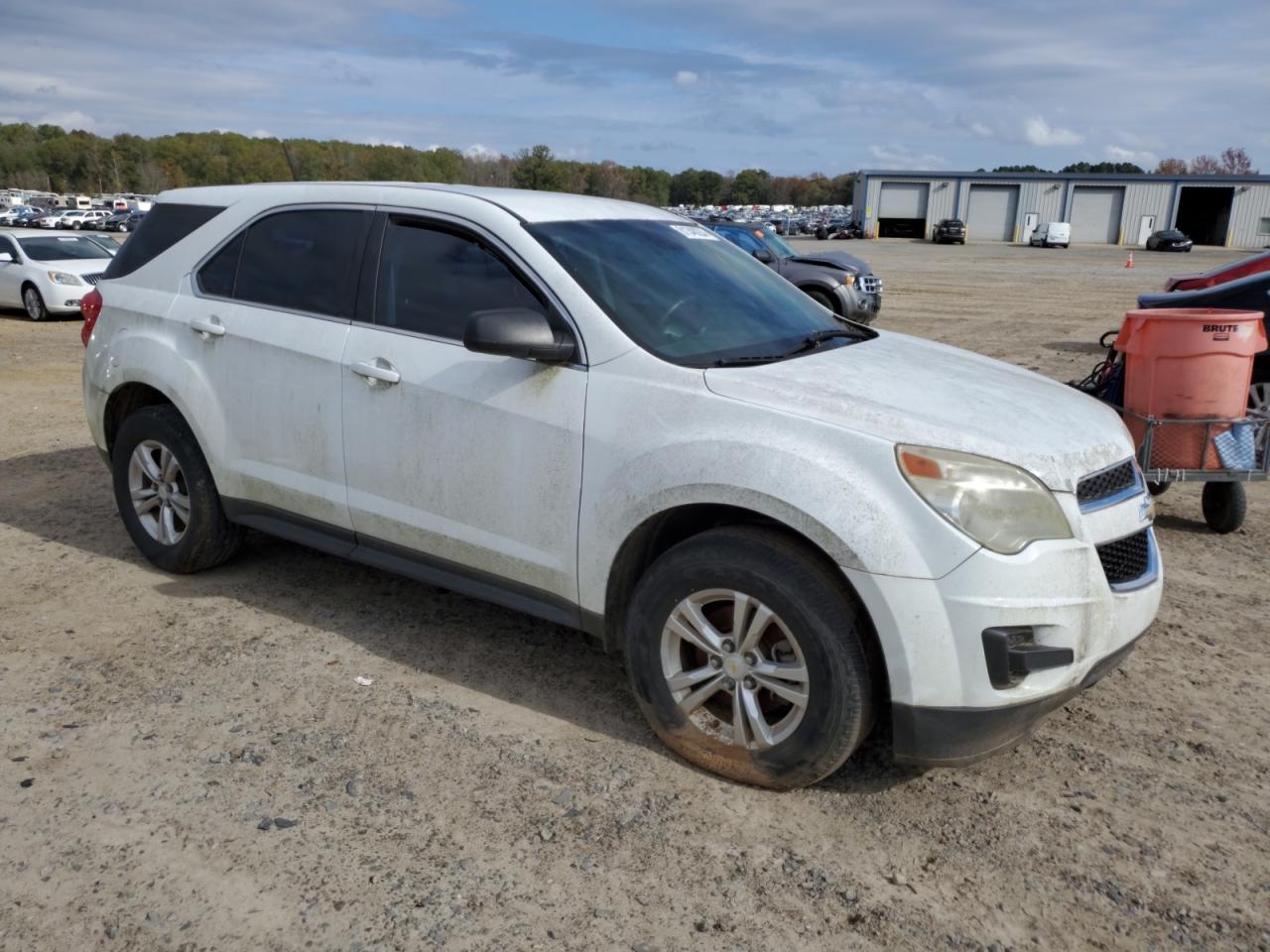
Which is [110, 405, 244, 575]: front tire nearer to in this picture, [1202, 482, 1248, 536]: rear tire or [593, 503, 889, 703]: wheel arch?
[593, 503, 889, 703]: wheel arch

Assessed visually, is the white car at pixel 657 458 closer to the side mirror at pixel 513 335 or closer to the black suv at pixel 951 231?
the side mirror at pixel 513 335

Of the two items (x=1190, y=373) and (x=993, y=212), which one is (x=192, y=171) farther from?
(x=1190, y=373)

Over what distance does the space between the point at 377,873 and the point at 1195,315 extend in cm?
491

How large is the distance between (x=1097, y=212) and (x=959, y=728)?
7522 centimetres

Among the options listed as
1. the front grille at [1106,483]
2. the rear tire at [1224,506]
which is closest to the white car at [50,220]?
the rear tire at [1224,506]

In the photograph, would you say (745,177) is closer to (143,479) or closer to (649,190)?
(649,190)

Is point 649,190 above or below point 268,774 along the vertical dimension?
above

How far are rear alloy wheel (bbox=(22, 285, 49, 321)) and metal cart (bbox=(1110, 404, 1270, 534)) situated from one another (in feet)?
54.9

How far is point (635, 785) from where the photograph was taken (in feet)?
11.0

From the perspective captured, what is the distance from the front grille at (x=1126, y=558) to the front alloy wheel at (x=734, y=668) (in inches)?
39.6

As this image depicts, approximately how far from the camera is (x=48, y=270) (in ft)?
54.6

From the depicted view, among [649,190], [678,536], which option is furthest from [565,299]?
[649,190]

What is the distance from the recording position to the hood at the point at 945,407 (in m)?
3.08

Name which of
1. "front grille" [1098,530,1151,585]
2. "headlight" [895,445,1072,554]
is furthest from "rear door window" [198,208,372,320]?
"front grille" [1098,530,1151,585]
